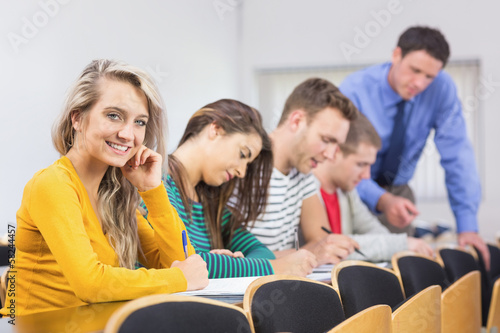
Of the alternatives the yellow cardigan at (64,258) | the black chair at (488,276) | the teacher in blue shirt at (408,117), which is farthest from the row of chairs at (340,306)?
the teacher in blue shirt at (408,117)

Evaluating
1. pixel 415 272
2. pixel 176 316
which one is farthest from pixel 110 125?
pixel 415 272

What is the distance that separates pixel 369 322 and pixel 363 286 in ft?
1.45

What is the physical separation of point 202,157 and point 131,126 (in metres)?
0.58

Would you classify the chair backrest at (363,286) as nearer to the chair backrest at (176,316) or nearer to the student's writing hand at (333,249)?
the student's writing hand at (333,249)

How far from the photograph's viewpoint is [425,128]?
4.13 m

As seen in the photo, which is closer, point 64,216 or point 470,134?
point 64,216

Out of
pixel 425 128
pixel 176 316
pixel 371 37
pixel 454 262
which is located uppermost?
pixel 371 37

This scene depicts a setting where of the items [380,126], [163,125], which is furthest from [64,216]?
[380,126]

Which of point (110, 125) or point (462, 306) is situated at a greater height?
point (110, 125)

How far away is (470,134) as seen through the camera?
5.95m

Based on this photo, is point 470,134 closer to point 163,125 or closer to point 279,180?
point 279,180

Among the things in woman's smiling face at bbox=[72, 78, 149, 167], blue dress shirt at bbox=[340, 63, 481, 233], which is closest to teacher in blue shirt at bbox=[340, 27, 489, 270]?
blue dress shirt at bbox=[340, 63, 481, 233]

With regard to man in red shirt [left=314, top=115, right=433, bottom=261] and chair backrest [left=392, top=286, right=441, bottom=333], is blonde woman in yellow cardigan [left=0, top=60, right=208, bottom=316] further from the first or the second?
man in red shirt [left=314, top=115, right=433, bottom=261]

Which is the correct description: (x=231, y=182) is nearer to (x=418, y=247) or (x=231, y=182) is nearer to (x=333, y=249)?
(x=333, y=249)
